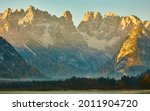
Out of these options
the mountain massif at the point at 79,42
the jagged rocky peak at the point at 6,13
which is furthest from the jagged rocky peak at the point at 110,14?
the jagged rocky peak at the point at 6,13

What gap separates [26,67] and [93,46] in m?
2.39

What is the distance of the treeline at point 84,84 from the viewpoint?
1249 inches

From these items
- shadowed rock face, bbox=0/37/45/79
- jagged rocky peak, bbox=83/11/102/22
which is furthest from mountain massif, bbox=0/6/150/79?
shadowed rock face, bbox=0/37/45/79

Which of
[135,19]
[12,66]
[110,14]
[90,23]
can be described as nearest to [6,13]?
[12,66]

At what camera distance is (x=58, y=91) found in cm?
3178

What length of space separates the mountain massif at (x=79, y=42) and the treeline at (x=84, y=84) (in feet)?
0.71

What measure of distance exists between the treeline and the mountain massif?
0.22 m

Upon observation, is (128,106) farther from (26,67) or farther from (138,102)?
(26,67)

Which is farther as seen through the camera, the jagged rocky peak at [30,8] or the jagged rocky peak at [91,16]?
the jagged rocky peak at [30,8]

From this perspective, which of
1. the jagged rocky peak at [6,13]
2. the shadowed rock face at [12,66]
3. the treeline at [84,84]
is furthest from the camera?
the jagged rocky peak at [6,13]

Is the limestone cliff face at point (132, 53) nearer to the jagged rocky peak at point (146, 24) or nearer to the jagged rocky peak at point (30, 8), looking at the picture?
the jagged rocky peak at point (146, 24)

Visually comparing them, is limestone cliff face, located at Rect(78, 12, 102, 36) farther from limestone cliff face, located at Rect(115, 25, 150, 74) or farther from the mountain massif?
limestone cliff face, located at Rect(115, 25, 150, 74)

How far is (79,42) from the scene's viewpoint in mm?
32125

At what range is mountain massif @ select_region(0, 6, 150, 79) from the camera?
31.9m
